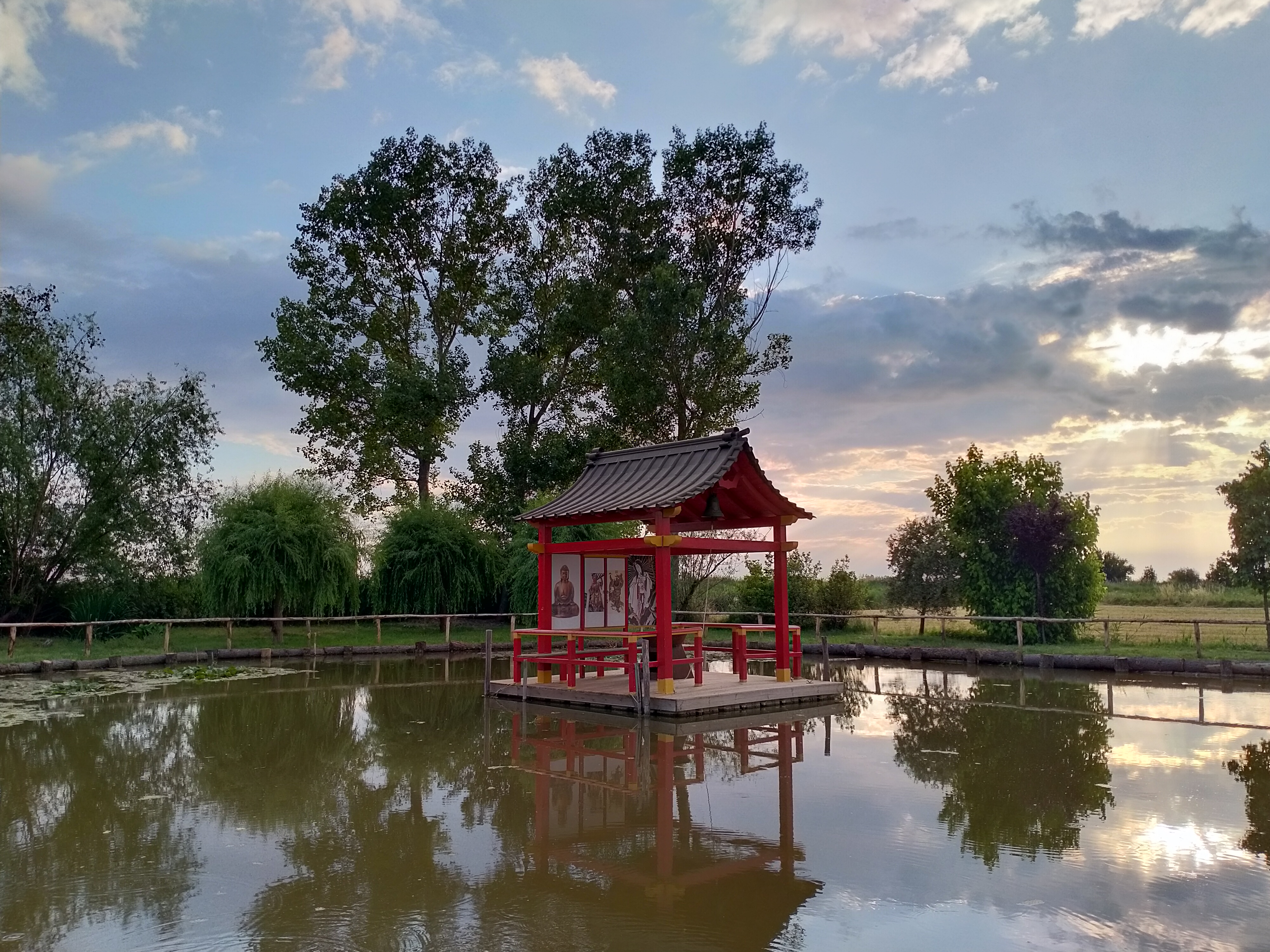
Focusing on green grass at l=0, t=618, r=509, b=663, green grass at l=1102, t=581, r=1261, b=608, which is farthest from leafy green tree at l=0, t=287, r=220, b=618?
green grass at l=1102, t=581, r=1261, b=608

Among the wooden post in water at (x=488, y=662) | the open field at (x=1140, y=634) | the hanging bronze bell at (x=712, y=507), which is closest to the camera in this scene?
the hanging bronze bell at (x=712, y=507)

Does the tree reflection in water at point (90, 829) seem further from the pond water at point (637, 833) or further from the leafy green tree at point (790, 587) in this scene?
the leafy green tree at point (790, 587)

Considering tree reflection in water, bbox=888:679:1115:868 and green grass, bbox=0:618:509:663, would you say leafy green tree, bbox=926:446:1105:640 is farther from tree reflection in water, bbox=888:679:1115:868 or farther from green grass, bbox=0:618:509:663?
green grass, bbox=0:618:509:663

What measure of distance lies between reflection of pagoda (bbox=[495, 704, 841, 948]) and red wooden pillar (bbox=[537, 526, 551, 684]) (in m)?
2.64

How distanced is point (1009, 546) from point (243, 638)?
60.7 ft

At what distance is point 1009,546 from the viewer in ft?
72.6

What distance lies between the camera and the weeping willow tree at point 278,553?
72.0 ft

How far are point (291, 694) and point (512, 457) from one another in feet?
42.8

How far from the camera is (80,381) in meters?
23.6

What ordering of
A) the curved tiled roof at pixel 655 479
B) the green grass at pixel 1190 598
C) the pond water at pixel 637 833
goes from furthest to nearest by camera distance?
the green grass at pixel 1190 598, the curved tiled roof at pixel 655 479, the pond water at pixel 637 833

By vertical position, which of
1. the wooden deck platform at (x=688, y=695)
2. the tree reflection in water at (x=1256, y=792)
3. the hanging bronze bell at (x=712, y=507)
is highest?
the hanging bronze bell at (x=712, y=507)

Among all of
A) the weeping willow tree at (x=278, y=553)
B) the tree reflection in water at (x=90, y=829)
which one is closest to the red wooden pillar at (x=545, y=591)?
the tree reflection in water at (x=90, y=829)

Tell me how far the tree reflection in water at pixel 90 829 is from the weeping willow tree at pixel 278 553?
34.2 ft

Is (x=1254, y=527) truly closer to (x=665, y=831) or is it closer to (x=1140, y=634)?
(x=1140, y=634)
